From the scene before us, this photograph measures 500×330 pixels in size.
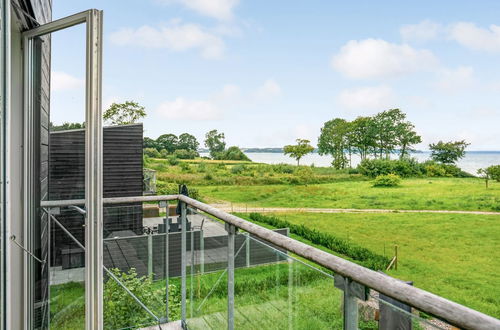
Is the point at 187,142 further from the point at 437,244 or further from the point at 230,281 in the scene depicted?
the point at 230,281

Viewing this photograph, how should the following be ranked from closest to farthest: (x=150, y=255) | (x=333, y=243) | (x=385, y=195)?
(x=150, y=255)
(x=333, y=243)
(x=385, y=195)

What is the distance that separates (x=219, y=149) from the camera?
14219 mm

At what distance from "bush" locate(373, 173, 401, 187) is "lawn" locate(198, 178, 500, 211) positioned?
0.60 feet

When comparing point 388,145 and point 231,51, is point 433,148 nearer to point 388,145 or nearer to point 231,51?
point 388,145

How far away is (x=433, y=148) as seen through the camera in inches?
641

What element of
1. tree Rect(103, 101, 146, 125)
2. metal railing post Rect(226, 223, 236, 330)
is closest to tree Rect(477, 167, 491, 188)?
tree Rect(103, 101, 146, 125)

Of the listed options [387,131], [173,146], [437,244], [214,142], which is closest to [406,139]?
[387,131]

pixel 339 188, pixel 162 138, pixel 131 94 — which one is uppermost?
pixel 131 94

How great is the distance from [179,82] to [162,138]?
13.3 ft

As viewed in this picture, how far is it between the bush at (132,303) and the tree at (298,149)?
47.5 feet

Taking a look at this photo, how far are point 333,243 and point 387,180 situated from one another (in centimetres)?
411

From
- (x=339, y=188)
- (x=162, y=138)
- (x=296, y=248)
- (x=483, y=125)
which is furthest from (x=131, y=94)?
(x=483, y=125)

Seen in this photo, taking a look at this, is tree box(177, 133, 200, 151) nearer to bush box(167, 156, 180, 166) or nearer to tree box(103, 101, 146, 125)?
bush box(167, 156, 180, 166)

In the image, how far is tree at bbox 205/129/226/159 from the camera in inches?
550
